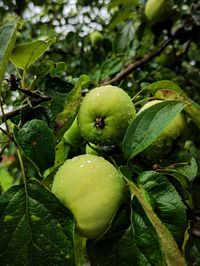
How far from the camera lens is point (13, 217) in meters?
0.71

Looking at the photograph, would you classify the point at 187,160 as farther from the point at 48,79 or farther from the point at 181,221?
the point at 48,79

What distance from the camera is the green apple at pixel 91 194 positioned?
685 mm

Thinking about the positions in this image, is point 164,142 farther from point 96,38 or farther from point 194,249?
point 96,38

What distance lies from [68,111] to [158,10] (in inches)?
39.4

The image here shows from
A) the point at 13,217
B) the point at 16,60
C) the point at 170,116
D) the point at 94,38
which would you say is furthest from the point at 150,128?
the point at 94,38

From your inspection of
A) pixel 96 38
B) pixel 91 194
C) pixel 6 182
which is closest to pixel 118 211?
pixel 91 194

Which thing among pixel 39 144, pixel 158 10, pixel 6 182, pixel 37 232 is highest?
pixel 158 10

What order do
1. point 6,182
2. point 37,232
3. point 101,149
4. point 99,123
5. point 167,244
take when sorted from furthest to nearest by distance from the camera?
point 6,182 → point 101,149 → point 99,123 → point 37,232 → point 167,244

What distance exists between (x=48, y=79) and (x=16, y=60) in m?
0.09

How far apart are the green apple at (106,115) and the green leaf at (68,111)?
20 millimetres

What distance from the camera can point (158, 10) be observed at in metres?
1.65

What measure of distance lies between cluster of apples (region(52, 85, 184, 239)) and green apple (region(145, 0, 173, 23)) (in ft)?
3.11

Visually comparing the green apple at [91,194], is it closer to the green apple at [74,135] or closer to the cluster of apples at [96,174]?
the cluster of apples at [96,174]

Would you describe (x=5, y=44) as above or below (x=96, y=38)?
above
